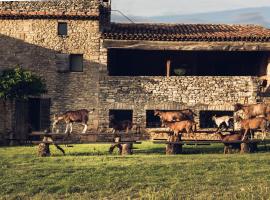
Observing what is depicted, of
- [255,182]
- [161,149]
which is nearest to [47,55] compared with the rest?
[161,149]

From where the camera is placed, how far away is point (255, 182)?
14.5 metres

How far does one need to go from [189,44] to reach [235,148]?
7.38 metres

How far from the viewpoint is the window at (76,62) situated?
84.1 ft

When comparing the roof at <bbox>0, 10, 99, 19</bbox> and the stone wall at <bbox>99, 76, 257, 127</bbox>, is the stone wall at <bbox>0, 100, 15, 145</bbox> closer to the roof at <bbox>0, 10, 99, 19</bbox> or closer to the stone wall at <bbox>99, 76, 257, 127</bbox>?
the roof at <bbox>0, 10, 99, 19</bbox>

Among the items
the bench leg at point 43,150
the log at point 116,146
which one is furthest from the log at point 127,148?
the bench leg at point 43,150

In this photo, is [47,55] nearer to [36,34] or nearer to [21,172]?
[36,34]

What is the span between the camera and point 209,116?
26.0 m

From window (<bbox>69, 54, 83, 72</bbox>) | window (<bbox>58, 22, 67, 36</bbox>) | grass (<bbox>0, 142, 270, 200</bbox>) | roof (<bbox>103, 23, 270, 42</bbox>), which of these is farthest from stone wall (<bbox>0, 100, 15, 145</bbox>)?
grass (<bbox>0, 142, 270, 200</bbox>)

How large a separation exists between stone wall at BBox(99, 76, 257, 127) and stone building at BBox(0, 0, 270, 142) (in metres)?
0.05

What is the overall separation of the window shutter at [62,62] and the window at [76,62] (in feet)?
1.07

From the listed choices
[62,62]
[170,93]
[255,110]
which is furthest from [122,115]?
[255,110]

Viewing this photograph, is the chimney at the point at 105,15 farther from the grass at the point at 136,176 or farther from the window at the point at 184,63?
the grass at the point at 136,176

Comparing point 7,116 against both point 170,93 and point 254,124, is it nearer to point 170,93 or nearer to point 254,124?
point 170,93

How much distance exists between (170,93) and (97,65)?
400cm
